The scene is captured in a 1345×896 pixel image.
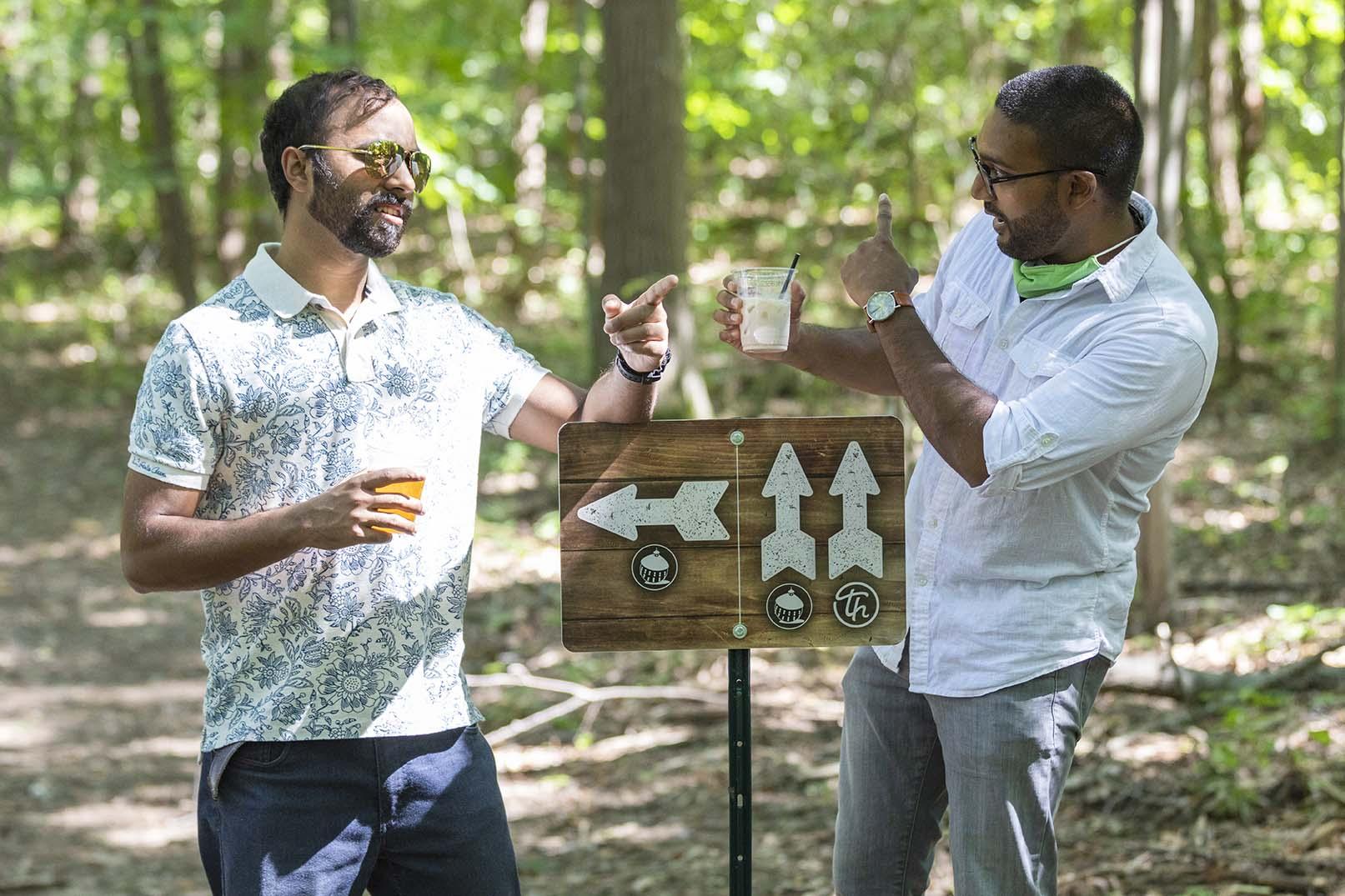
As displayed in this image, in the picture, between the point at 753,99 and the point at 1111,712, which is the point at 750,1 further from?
the point at 1111,712

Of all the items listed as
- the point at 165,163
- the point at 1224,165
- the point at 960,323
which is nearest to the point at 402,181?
the point at 960,323

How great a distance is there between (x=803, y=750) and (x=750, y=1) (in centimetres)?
709

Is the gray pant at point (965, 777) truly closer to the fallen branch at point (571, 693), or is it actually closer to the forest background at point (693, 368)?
the forest background at point (693, 368)

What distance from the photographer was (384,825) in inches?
101

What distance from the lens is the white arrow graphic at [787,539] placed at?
256cm

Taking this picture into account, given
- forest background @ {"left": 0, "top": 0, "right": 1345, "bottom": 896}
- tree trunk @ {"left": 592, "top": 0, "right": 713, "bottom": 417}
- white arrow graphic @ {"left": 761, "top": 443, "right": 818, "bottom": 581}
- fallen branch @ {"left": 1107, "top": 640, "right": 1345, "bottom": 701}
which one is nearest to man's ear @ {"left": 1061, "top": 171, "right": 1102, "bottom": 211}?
white arrow graphic @ {"left": 761, "top": 443, "right": 818, "bottom": 581}

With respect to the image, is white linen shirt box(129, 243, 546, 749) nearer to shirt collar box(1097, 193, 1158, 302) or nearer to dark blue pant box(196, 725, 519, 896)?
dark blue pant box(196, 725, 519, 896)

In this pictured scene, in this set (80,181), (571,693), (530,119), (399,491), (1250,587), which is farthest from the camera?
(80,181)

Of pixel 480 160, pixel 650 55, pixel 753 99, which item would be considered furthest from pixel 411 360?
pixel 480 160

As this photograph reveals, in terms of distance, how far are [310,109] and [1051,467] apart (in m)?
1.56

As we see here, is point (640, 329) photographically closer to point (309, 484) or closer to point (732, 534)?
point (732, 534)

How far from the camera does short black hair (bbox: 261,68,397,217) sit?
2600 millimetres

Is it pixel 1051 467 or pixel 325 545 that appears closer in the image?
pixel 325 545

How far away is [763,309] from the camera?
8.60ft
